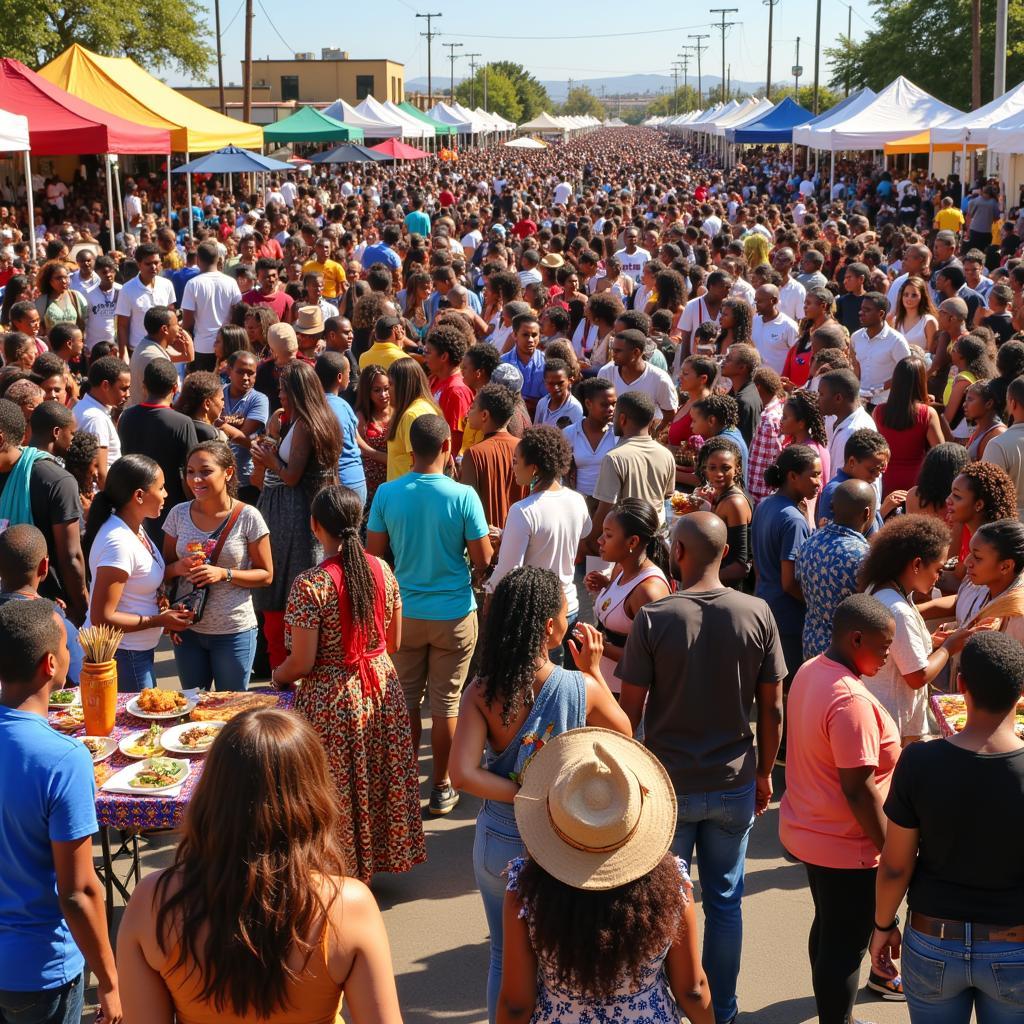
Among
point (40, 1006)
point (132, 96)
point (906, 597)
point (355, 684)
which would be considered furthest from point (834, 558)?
point (132, 96)

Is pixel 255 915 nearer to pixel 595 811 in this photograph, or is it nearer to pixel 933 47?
pixel 595 811

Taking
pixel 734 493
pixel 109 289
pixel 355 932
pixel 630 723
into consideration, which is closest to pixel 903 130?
pixel 109 289

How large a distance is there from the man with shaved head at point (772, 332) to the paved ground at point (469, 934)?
4.72 meters

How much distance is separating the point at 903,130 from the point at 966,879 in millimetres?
20859

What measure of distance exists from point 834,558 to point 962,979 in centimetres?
196

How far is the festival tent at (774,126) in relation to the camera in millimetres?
31125

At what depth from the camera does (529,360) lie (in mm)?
8391

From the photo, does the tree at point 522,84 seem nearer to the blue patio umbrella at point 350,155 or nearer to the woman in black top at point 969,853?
the blue patio umbrella at point 350,155

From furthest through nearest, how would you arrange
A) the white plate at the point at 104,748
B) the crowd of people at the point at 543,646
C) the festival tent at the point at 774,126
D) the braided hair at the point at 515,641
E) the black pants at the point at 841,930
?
the festival tent at the point at 774,126, the white plate at the point at 104,748, the black pants at the point at 841,930, the braided hair at the point at 515,641, the crowd of people at the point at 543,646

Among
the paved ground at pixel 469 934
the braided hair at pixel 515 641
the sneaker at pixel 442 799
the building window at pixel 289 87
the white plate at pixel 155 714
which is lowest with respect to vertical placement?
the paved ground at pixel 469 934

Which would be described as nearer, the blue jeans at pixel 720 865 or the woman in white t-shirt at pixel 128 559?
the blue jeans at pixel 720 865

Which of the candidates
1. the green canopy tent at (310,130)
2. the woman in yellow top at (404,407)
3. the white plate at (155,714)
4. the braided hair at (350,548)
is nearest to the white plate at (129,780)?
the white plate at (155,714)

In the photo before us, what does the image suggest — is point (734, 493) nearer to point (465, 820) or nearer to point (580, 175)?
point (465, 820)

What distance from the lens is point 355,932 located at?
7.55ft
